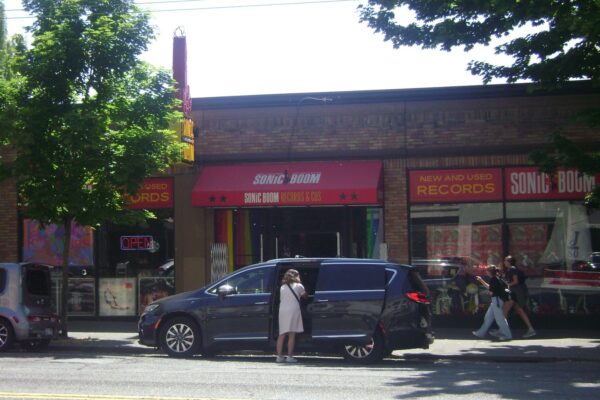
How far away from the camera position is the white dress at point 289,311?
12906 millimetres

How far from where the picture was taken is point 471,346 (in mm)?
15242

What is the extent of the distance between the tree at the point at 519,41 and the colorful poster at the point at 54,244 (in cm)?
911

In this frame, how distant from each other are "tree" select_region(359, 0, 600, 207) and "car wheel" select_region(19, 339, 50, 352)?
29.4 feet

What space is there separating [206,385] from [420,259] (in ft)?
29.9

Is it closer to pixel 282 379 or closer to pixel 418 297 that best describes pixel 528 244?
pixel 418 297

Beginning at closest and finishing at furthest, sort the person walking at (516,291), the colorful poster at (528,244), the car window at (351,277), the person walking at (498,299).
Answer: the car window at (351,277), the person walking at (498,299), the person walking at (516,291), the colorful poster at (528,244)

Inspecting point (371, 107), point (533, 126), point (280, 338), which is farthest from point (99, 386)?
point (533, 126)

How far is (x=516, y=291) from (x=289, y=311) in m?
5.79

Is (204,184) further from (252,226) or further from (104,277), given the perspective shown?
(104,277)

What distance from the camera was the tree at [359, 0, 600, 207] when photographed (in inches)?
557

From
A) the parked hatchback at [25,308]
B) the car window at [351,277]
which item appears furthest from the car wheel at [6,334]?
the car window at [351,277]

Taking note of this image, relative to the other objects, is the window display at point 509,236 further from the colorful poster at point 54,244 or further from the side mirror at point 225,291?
the colorful poster at point 54,244

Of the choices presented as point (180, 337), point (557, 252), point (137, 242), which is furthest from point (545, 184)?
point (137, 242)

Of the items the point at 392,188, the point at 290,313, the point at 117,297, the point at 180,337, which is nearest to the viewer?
the point at 290,313
